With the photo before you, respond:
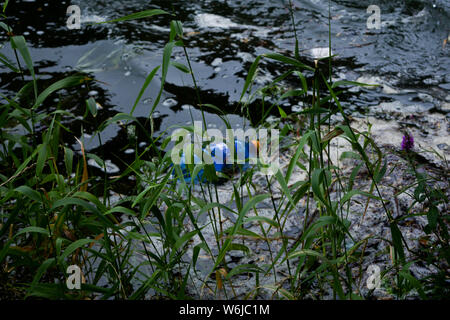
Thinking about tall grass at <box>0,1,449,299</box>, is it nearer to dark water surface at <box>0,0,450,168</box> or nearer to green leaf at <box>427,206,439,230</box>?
green leaf at <box>427,206,439,230</box>

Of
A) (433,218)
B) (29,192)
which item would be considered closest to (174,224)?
(29,192)

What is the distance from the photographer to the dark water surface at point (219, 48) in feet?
10.6

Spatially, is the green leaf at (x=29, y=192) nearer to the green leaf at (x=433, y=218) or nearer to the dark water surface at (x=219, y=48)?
the green leaf at (x=433, y=218)

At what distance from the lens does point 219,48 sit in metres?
3.93

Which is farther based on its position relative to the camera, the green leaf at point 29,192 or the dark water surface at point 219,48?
the dark water surface at point 219,48

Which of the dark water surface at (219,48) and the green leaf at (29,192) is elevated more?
the green leaf at (29,192)

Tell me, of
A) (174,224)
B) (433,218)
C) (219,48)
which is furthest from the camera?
(219,48)

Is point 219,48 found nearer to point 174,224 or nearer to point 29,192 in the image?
point 174,224

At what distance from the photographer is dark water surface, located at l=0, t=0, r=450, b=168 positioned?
323cm

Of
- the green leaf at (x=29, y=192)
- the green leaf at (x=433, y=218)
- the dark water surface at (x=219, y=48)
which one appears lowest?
the dark water surface at (x=219, y=48)

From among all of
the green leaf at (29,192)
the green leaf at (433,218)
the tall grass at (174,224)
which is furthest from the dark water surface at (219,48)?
the green leaf at (433,218)

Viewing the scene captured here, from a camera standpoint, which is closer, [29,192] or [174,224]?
[29,192]


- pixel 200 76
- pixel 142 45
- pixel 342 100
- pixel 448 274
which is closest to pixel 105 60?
pixel 142 45
